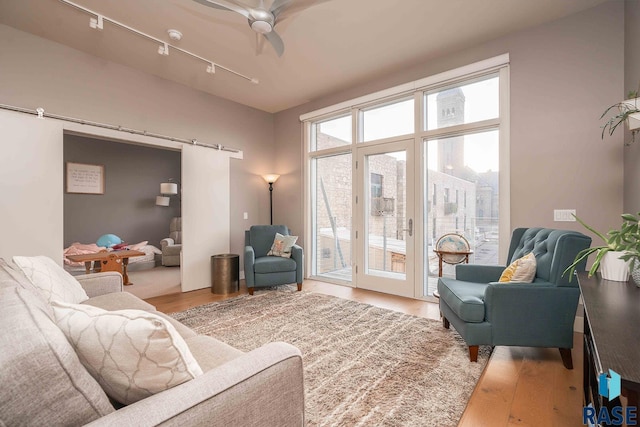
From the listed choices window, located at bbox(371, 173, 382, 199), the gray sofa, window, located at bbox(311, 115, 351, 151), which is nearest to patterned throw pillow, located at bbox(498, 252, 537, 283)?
the gray sofa

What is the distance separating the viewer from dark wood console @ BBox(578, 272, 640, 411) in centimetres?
73

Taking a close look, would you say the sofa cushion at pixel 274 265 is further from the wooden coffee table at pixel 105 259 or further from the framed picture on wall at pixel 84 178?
the framed picture on wall at pixel 84 178

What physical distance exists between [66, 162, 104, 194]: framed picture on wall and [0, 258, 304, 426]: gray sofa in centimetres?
640

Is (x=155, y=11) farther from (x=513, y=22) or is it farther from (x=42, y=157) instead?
(x=513, y=22)

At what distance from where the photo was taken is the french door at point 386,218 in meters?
3.88

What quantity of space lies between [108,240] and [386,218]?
218 inches

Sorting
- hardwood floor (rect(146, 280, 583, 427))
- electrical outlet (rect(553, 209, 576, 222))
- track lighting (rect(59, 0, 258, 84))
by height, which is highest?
track lighting (rect(59, 0, 258, 84))

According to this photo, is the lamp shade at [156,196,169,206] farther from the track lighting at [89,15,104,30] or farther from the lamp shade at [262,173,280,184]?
the track lighting at [89,15,104,30]

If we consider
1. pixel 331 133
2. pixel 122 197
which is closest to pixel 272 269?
pixel 331 133

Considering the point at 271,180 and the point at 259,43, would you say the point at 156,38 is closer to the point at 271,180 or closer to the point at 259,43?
the point at 259,43

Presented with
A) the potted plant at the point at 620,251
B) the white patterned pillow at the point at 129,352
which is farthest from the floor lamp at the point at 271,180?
the white patterned pillow at the point at 129,352

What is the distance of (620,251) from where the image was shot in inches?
62.4

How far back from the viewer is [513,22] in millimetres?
2969

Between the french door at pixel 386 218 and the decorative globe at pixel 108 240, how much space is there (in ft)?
16.4
